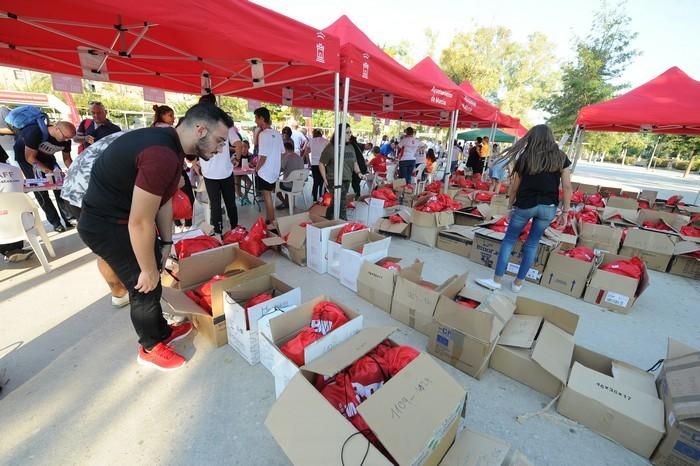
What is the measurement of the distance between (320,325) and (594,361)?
178 centimetres

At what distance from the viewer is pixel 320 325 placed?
5.49ft

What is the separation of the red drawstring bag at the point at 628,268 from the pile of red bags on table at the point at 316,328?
286cm

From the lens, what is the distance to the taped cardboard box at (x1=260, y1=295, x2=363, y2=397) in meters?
1.42

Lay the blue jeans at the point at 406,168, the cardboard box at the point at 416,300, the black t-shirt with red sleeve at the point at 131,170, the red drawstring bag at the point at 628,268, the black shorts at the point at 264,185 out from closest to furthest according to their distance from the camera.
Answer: the black t-shirt with red sleeve at the point at 131,170, the cardboard box at the point at 416,300, the red drawstring bag at the point at 628,268, the black shorts at the point at 264,185, the blue jeans at the point at 406,168

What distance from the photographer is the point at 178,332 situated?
6.91 feet

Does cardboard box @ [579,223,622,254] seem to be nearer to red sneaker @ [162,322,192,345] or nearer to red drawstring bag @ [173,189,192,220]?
red sneaker @ [162,322,192,345]

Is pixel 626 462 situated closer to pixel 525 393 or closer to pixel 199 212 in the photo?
pixel 525 393

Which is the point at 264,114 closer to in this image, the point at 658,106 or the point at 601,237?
the point at 601,237

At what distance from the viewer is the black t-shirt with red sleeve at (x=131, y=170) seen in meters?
1.25

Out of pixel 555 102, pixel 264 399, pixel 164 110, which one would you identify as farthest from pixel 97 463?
pixel 555 102

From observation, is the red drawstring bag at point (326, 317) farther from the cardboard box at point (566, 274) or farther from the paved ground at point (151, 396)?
the cardboard box at point (566, 274)

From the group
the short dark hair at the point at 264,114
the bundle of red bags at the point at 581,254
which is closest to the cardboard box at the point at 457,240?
the bundle of red bags at the point at 581,254

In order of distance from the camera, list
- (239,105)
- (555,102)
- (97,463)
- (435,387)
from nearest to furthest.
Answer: (435,387) < (97,463) < (555,102) < (239,105)

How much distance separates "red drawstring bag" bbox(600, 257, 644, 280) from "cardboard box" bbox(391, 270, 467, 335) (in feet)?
5.69
